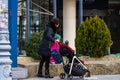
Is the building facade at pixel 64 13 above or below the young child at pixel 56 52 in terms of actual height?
above

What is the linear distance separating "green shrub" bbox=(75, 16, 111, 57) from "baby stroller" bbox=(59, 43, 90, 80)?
199 centimetres

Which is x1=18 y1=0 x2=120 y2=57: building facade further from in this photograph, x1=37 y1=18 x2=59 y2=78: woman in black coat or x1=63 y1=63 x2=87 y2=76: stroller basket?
Result: x1=63 y1=63 x2=87 y2=76: stroller basket

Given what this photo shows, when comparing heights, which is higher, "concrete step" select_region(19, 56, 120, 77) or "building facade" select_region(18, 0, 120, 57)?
"building facade" select_region(18, 0, 120, 57)

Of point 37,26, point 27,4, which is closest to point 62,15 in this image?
point 37,26

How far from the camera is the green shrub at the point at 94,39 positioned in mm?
13219

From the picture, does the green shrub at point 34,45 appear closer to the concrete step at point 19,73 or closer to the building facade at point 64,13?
the building facade at point 64,13

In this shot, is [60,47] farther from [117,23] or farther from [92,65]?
[117,23]

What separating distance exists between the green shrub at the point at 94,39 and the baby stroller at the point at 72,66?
6.51ft

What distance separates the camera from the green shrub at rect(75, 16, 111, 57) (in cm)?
1322

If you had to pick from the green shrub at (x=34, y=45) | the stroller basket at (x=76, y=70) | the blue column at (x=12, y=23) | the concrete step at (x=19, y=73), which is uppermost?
the blue column at (x=12, y=23)

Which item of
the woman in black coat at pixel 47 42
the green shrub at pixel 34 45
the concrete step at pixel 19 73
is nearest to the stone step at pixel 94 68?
the concrete step at pixel 19 73

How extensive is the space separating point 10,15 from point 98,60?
11.3 ft

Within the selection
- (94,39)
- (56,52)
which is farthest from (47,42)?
(94,39)

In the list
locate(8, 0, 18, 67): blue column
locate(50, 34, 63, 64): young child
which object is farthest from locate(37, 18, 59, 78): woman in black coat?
locate(8, 0, 18, 67): blue column
